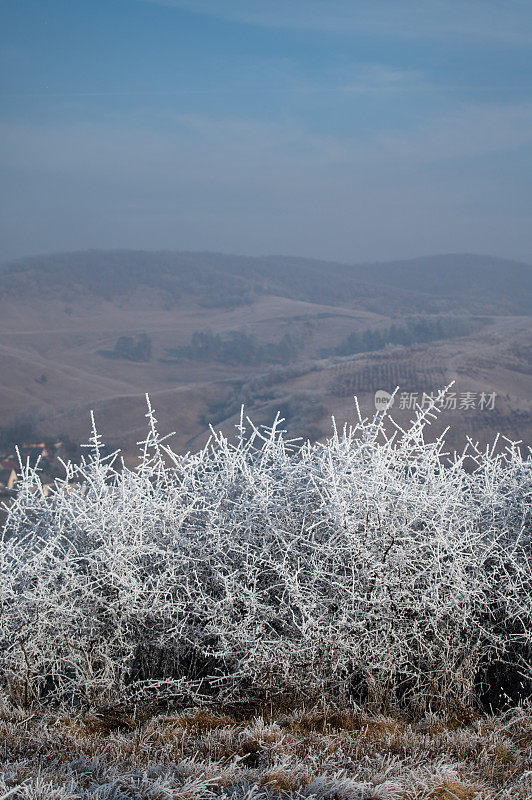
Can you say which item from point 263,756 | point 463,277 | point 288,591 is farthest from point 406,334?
point 263,756

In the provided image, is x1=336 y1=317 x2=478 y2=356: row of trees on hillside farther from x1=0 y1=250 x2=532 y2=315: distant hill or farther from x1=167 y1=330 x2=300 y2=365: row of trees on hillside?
x1=0 y1=250 x2=532 y2=315: distant hill

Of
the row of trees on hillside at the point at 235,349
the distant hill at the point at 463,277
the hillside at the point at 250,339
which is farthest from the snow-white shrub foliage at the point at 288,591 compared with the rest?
the distant hill at the point at 463,277

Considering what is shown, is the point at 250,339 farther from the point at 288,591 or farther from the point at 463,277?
the point at 288,591

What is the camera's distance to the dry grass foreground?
218cm

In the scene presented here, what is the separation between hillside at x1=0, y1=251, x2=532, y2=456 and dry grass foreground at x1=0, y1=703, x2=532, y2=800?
26.4 meters

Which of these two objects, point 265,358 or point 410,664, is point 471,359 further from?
point 410,664

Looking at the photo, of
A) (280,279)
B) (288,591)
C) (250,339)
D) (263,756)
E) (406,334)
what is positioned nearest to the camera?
(263,756)

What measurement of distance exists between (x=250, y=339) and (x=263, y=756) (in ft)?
186

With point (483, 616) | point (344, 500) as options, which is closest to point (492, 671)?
point (483, 616)

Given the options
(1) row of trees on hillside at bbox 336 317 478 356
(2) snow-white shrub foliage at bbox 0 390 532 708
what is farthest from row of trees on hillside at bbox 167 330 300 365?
(2) snow-white shrub foliage at bbox 0 390 532 708

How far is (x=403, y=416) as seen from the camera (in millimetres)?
34188

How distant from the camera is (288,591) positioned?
9.90 ft

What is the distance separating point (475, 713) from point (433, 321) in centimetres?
6198

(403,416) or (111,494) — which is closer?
(111,494)
